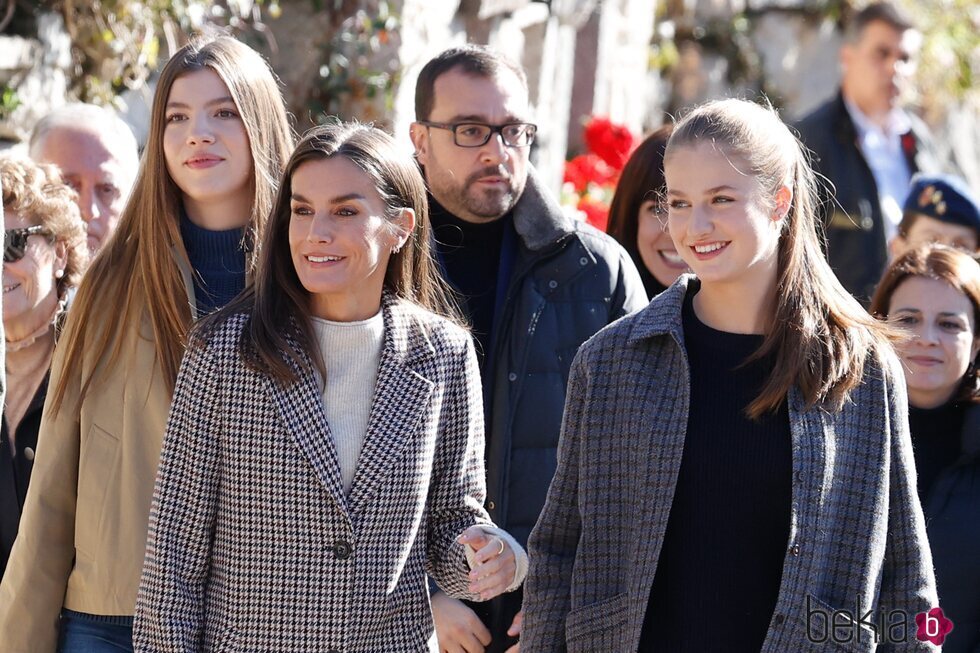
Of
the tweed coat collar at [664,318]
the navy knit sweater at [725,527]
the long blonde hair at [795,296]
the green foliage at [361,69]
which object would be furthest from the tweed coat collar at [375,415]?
the green foliage at [361,69]

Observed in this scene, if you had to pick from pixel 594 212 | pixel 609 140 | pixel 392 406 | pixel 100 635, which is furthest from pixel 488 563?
pixel 609 140

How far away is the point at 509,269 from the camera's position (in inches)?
142

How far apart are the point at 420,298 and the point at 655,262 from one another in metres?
1.27

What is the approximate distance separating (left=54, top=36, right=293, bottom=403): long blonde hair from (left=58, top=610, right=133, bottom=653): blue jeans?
470 mm

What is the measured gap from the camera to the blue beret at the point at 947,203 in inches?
210

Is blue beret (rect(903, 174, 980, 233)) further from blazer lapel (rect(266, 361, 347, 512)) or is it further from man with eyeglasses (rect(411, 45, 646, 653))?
blazer lapel (rect(266, 361, 347, 512))

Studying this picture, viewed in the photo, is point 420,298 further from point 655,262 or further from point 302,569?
point 655,262

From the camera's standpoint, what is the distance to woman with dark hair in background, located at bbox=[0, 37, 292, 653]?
2.93m

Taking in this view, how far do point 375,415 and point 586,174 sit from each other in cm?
374

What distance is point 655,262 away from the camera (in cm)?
417

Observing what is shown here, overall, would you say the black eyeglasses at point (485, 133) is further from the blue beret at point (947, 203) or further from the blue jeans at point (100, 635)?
the blue beret at point (947, 203)

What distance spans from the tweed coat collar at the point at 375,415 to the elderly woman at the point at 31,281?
3.14ft

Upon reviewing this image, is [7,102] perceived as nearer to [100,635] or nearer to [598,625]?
[100,635]

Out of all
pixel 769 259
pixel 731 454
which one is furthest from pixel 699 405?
pixel 769 259
